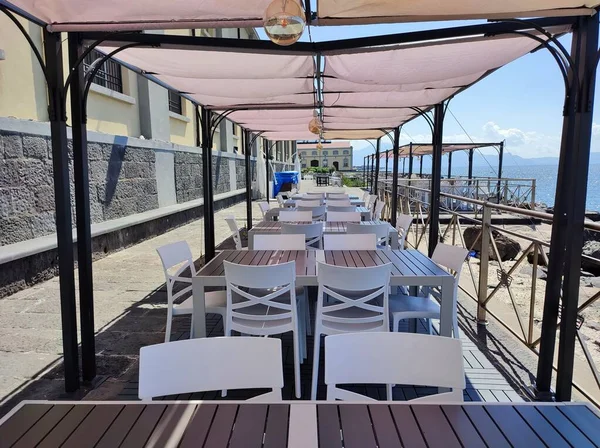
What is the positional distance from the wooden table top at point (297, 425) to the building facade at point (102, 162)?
2713mm

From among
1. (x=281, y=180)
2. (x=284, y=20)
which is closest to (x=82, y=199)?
(x=284, y=20)

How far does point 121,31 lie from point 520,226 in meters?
14.3

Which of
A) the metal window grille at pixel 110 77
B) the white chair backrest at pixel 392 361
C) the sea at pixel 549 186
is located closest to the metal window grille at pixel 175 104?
the metal window grille at pixel 110 77

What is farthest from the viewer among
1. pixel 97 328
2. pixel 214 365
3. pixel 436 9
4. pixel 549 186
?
pixel 549 186

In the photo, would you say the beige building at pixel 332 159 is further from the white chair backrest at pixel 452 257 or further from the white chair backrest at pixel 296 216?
the white chair backrest at pixel 452 257

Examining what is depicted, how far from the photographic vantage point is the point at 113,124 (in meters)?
6.89

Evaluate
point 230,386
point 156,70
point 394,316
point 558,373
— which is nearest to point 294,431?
point 230,386

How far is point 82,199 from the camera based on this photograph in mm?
2660

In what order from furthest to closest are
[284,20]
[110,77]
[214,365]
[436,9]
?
1. [110,77]
2. [436,9]
3. [284,20]
4. [214,365]

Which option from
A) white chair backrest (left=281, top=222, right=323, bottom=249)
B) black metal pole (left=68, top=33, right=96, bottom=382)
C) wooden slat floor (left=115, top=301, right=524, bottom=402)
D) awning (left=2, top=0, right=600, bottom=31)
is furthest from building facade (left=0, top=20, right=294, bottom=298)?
wooden slat floor (left=115, top=301, right=524, bottom=402)

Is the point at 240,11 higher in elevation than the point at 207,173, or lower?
higher

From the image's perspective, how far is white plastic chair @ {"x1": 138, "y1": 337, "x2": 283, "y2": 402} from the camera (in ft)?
4.73

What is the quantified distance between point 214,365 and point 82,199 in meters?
1.69

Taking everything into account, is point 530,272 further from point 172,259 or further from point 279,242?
point 172,259
